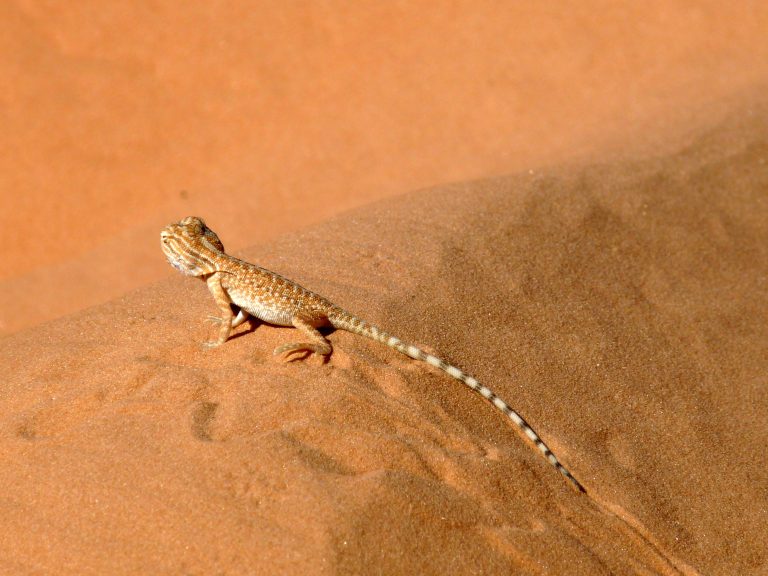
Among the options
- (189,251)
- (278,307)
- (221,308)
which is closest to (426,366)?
(278,307)

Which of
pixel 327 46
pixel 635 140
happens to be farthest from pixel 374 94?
pixel 635 140

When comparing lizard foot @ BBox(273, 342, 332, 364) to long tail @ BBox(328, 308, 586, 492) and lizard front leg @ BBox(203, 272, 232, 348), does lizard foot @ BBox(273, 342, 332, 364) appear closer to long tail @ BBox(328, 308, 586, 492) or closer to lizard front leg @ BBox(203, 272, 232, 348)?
long tail @ BBox(328, 308, 586, 492)

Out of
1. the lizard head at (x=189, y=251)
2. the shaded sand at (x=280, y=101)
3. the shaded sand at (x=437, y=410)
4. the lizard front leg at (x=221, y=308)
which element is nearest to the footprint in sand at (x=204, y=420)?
the shaded sand at (x=437, y=410)

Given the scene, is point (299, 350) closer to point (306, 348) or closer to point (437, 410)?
point (306, 348)

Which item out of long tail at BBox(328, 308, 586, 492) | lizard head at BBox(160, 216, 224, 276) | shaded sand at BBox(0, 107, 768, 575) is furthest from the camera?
lizard head at BBox(160, 216, 224, 276)

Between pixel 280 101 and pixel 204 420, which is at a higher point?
pixel 204 420

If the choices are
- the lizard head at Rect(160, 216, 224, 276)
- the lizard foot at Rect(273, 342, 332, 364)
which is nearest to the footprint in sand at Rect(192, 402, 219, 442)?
the lizard foot at Rect(273, 342, 332, 364)

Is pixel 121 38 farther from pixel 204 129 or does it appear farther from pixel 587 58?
pixel 587 58
